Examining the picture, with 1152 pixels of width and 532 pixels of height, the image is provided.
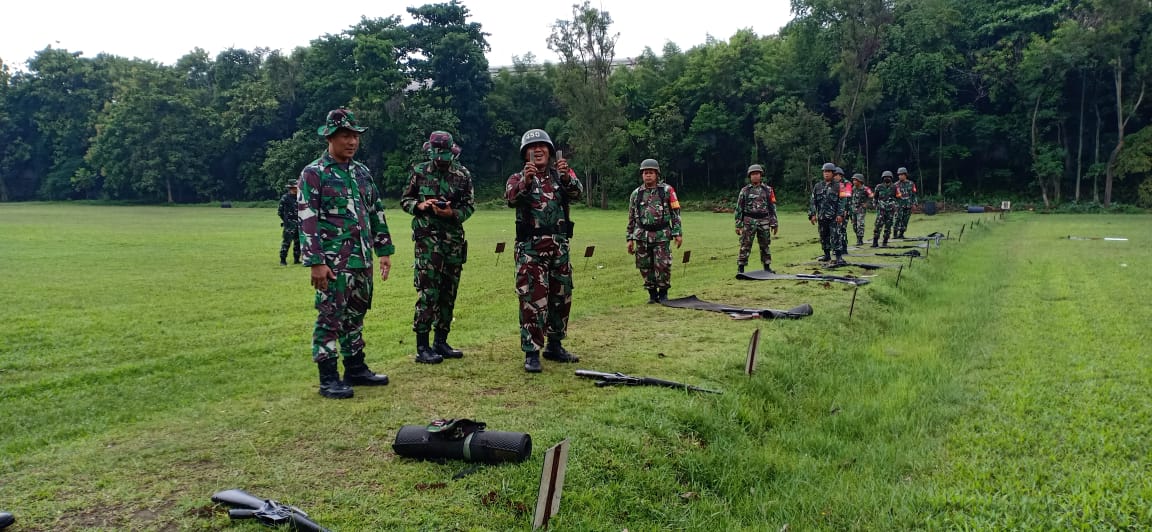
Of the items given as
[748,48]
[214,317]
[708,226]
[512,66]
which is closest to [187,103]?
[512,66]

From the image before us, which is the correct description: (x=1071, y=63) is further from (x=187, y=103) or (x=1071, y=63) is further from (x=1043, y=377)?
(x=187, y=103)

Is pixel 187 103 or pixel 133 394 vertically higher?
pixel 187 103

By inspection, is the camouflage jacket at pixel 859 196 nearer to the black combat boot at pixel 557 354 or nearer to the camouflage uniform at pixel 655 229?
the camouflage uniform at pixel 655 229

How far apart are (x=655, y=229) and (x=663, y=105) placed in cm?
5032

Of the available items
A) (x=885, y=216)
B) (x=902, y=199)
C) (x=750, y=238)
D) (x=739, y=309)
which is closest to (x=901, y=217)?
(x=902, y=199)

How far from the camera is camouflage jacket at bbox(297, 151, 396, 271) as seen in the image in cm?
529

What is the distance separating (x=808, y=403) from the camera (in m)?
6.32

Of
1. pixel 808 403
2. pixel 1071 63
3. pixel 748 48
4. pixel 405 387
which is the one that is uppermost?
pixel 748 48

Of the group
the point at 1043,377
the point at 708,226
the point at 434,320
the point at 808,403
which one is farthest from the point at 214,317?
the point at 708,226

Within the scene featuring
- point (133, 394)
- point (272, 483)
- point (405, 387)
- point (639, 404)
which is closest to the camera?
point (272, 483)

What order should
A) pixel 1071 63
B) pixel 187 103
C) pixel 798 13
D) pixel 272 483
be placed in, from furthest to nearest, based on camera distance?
pixel 187 103 → pixel 798 13 → pixel 1071 63 → pixel 272 483

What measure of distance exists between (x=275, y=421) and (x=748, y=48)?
60.6 metres

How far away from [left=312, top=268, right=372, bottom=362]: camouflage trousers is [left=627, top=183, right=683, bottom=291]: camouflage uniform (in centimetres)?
532

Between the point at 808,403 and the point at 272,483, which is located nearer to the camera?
the point at 272,483
